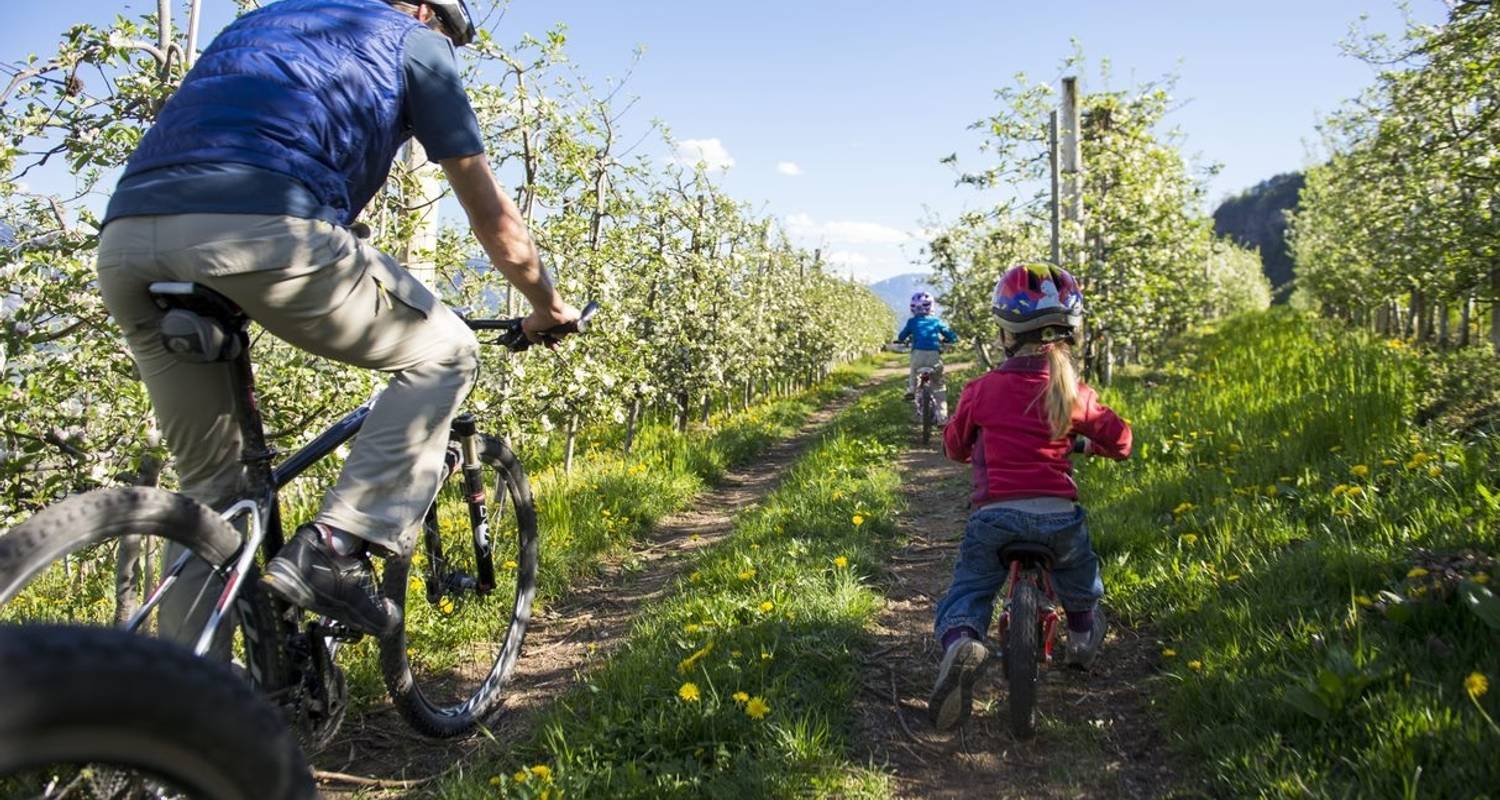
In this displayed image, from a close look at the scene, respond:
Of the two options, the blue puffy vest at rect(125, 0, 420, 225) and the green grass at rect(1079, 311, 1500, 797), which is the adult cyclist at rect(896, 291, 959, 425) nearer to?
the green grass at rect(1079, 311, 1500, 797)

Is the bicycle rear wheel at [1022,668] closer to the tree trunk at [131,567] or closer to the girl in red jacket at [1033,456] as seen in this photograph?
the girl in red jacket at [1033,456]

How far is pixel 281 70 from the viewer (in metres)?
1.88

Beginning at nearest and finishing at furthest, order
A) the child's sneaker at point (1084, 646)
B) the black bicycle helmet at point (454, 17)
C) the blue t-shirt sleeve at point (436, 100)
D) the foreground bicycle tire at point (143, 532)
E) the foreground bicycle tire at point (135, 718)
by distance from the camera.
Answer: the foreground bicycle tire at point (135, 718) < the foreground bicycle tire at point (143, 532) < the blue t-shirt sleeve at point (436, 100) < the black bicycle helmet at point (454, 17) < the child's sneaker at point (1084, 646)

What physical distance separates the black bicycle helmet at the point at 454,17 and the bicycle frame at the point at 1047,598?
2.47 m

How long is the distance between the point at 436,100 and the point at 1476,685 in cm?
301

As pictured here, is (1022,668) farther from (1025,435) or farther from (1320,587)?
(1320,587)

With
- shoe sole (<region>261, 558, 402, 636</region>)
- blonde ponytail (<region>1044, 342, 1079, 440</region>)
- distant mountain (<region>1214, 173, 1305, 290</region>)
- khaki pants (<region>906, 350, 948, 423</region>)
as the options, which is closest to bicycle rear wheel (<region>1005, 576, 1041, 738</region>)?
blonde ponytail (<region>1044, 342, 1079, 440</region>)

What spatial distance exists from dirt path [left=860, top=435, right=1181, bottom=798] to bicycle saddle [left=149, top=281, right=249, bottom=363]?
2.14m

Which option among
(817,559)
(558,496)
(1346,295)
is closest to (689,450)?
(558,496)

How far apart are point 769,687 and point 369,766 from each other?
1346mm

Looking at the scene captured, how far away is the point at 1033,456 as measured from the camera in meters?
3.07

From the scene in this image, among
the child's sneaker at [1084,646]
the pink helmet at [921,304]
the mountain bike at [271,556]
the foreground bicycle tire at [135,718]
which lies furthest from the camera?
the pink helmet at [921,304]

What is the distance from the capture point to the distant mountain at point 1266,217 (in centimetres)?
9775

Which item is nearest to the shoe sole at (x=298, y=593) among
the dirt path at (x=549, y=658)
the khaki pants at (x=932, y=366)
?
the dirt path at (x=549, y=658)
